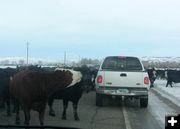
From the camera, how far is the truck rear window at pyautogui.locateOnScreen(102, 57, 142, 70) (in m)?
17.3

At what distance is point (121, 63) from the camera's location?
17594 mm

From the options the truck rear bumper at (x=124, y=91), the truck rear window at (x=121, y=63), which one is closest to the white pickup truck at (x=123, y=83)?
the truck rear bumper at (x=124, y=91)

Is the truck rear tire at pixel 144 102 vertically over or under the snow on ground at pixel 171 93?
over

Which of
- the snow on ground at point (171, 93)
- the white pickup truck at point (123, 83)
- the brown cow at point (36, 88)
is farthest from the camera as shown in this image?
the snow on ground at point (171, 93)

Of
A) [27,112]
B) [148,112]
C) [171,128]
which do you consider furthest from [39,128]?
[148,112]

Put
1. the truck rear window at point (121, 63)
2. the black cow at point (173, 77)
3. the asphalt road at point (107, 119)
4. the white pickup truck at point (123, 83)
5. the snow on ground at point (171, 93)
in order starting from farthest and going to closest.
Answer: the black cow at point (173, 77) → the snow on ground at point (171, 93) → the truck rear window at point (121, 63) → the white pickup truck at point (123, 83) → the asphalt road at point (107, 119)

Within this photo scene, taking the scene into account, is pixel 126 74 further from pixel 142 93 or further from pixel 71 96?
pixel 71 96

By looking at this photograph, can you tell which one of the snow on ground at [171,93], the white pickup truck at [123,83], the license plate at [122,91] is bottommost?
the snow on ground at [171,93]

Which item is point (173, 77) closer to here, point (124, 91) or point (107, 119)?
point (124, 91)

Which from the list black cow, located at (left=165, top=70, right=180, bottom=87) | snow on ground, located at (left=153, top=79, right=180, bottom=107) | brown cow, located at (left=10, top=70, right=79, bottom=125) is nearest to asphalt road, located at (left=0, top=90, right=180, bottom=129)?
brown cow, located at (left=10, top=70, right=79, bottom=125)

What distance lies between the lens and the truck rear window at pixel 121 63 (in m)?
17.3

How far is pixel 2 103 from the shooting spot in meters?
13.9

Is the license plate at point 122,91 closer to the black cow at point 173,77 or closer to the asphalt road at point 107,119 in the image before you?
the asphalt road at point 107,119

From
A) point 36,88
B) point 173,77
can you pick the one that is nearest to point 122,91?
point 36,88
